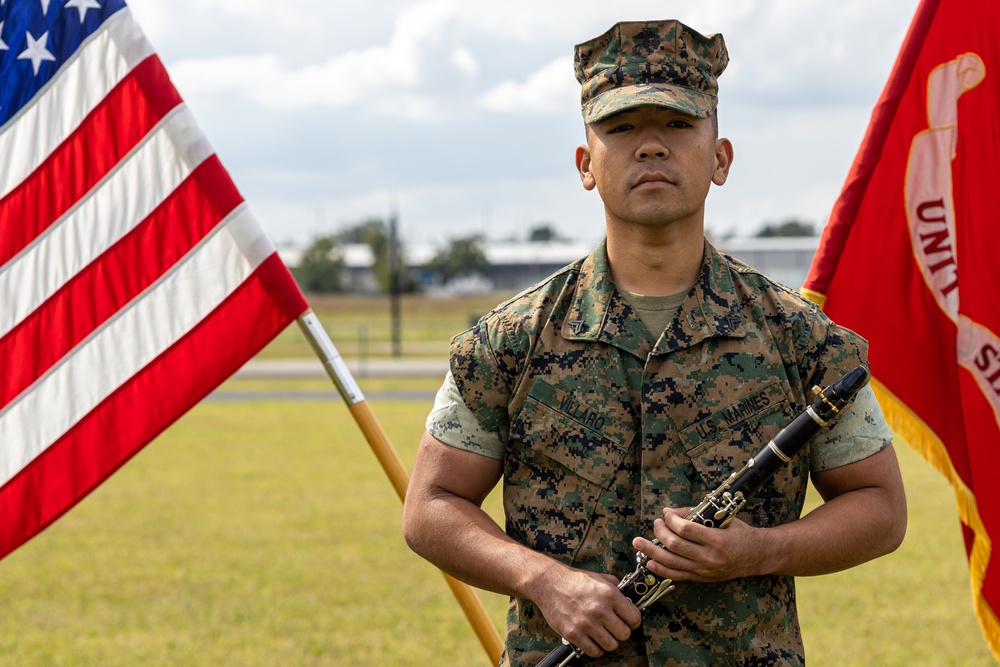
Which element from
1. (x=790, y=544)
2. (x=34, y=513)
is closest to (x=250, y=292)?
(x=34, y=513)

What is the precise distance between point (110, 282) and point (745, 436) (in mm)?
2205

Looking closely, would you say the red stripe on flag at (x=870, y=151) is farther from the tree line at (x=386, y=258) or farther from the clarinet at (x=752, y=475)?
the tree line at (x=386, y=258)

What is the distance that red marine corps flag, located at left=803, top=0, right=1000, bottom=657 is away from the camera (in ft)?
11.4

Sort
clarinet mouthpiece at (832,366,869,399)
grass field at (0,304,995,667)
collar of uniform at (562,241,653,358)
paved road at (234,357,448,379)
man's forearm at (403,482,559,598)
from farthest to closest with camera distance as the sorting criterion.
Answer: paved road at (234,357,448,379) → grass field at (0,304,995,667) → collar of uniform at (562,241,653,358) → man's forearm at (403,482,559,598) → clarinet mouthpiece at (832,366,869,399)

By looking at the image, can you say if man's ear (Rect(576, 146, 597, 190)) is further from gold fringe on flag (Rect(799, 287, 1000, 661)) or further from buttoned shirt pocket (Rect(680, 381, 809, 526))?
gold fringe on flag (Rect(799, 287, 1000, 661))

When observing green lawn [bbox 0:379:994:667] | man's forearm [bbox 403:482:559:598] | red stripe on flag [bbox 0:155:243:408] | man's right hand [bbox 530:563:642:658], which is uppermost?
red stripe on flag [bbox 0:155:243:408]

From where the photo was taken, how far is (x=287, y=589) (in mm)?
7781

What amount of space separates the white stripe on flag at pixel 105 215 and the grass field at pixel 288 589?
10.5 feet

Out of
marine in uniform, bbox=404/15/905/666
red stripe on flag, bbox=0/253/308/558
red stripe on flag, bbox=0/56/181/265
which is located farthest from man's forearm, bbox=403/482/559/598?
red stripe on flag, bbox=0/56/181/265

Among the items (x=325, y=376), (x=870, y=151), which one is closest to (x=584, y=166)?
(x=870, y=151)

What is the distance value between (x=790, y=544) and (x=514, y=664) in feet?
2.14

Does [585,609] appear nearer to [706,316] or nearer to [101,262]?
[706,316]

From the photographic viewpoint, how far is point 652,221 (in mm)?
2326

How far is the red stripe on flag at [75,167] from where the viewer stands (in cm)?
362
